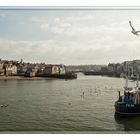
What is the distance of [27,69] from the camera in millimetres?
4867

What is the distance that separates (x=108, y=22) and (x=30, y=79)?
50.5 inches

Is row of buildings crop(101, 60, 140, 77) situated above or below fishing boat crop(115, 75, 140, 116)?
above

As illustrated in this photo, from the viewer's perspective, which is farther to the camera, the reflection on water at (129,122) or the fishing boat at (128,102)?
the fishing boat at (128,102)

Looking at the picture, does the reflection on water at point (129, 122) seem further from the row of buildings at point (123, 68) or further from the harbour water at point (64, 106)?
the row of buildings at point (123, 68)

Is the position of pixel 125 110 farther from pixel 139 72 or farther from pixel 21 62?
pixel 21 62

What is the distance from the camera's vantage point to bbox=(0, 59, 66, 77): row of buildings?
4707 millimetres

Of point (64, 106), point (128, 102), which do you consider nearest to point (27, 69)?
point (64, 106)

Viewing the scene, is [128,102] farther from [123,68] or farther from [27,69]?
[27,69]

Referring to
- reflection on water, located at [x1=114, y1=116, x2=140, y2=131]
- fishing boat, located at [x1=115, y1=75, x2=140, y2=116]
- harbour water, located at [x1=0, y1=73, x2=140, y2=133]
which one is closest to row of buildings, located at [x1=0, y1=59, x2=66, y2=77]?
harbour water, located at [x1=0, y1=73, x2=140, y2=133]

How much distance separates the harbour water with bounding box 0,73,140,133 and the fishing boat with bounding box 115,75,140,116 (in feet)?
0.27

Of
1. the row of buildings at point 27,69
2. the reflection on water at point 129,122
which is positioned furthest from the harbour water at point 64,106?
the row of buildings at point 27,69

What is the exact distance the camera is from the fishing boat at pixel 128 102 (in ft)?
15.8

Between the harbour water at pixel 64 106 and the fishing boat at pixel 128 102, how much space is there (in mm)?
82

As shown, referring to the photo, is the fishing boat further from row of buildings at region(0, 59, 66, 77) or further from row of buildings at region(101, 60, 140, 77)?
row of buildings at region(0, 59, 66, 77)
